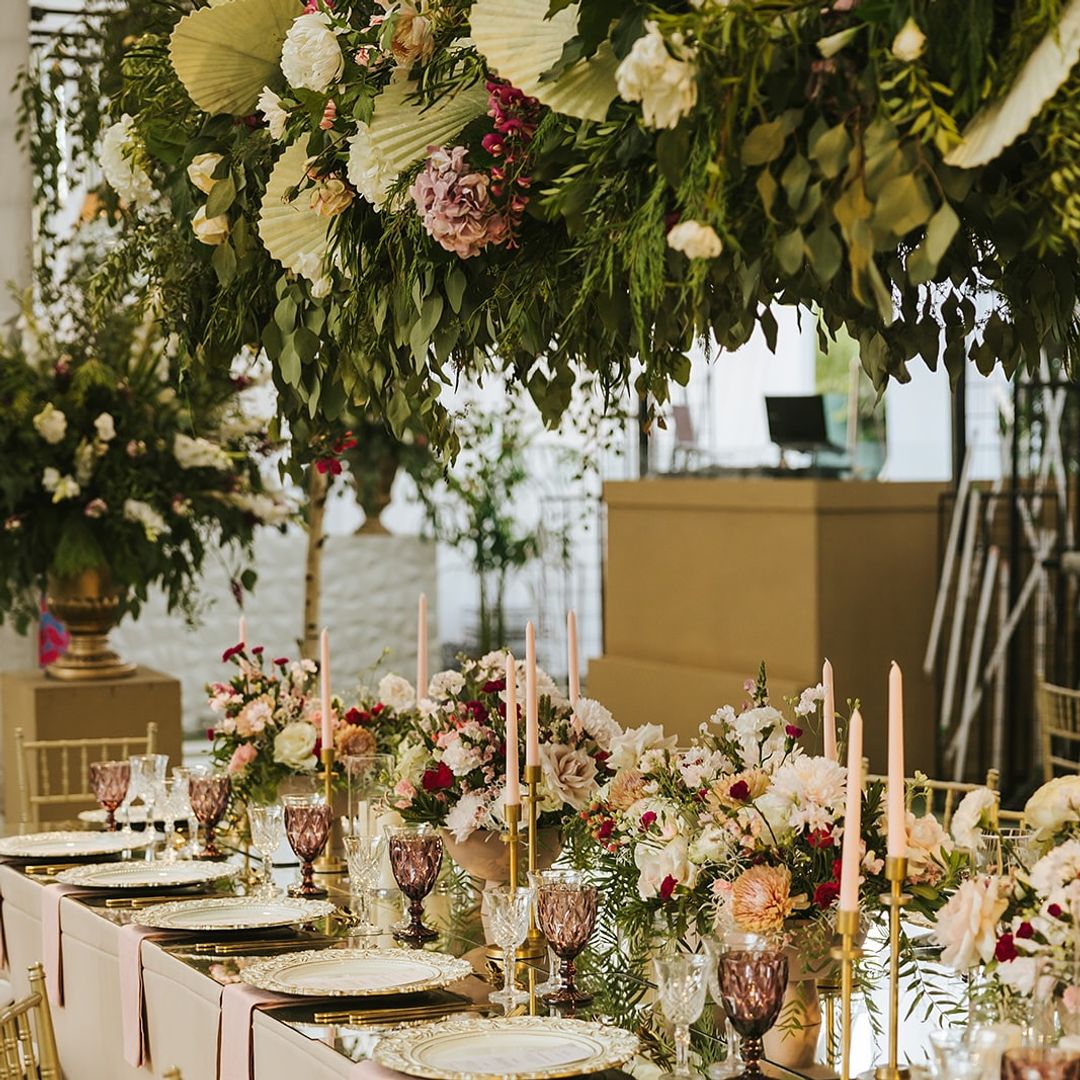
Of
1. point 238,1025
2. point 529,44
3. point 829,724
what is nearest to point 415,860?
point 238,1025

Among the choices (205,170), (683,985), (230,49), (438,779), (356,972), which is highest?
(230,49)

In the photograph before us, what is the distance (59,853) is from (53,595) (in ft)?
6.61

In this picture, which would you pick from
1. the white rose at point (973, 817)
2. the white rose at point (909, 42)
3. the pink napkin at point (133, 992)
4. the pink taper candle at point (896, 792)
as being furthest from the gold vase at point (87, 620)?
the white rose at point (909, 42)

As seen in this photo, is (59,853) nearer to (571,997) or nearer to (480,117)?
(571,997)

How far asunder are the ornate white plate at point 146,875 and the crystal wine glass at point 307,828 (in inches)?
7.9

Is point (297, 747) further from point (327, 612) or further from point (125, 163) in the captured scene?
point (327, 612)

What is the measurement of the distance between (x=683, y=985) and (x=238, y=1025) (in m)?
0.67

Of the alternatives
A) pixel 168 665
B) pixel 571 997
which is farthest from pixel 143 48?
pixel 168 665

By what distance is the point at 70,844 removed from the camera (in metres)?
3.23

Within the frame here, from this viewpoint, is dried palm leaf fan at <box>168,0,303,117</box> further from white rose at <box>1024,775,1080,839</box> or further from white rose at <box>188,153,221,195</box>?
white rose at <box>1024,775,1080,839</box>

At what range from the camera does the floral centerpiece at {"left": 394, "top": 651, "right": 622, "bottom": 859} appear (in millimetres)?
2463

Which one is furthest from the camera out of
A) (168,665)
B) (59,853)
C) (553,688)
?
(168,665)

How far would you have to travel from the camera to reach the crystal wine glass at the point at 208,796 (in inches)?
120

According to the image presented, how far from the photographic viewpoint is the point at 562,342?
1.67 metres
